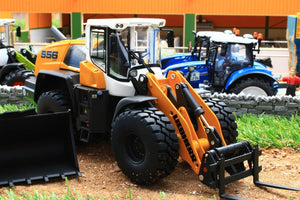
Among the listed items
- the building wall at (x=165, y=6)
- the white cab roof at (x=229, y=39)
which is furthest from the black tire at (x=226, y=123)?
the building wall at (x=165, y=6)

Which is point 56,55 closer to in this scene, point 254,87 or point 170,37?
point 170,37

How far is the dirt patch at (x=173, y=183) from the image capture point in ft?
18.9

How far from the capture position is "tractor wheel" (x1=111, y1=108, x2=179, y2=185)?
568 centimetres

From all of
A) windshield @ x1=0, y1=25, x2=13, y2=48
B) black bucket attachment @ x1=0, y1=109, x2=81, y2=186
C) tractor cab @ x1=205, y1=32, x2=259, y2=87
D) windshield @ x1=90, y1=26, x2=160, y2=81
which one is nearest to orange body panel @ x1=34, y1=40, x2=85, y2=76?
windshield @ x1=90, y1=26, x2=160, y2=81

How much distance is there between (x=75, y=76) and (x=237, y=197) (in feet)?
10.5

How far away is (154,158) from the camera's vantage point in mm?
5703

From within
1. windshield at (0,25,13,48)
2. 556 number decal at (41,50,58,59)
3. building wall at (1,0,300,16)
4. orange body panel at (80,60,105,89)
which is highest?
building wall at (1,0,300,16)

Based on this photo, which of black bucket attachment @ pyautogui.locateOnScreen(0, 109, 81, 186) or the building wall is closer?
black bucket attachment @ pyautogui.locateOnScreen(0, 109, 81, 186)

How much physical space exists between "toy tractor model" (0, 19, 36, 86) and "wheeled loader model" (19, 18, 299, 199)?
380 cm

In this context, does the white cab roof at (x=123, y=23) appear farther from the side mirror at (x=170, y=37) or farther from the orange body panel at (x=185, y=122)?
the orange body panel at (x=185, y=122)

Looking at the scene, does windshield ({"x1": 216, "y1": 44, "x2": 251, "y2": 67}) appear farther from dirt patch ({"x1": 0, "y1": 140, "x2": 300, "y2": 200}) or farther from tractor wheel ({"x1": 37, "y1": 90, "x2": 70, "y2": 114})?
tractor wheel ({"x1": 37, "y1": 90, "x2": 70, "y2": 114})

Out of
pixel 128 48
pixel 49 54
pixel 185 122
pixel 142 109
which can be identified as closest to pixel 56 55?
pixel 49 54

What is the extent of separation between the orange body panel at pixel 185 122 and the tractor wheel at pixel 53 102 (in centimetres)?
166

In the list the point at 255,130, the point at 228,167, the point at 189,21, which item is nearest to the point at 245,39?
the point at 255,130
